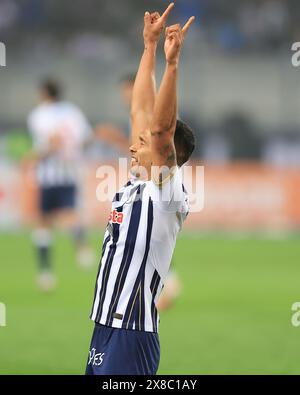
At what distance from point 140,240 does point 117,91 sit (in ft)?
78.5

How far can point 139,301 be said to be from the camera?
192 inches

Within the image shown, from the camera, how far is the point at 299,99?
90.0 ft

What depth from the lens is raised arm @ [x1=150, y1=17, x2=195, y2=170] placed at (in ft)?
14.9

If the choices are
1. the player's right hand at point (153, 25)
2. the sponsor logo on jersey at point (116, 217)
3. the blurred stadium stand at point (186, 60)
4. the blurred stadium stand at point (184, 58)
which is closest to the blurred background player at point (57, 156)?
the player's right hand at point (153, 25)

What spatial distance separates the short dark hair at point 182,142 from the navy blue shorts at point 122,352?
0.95m

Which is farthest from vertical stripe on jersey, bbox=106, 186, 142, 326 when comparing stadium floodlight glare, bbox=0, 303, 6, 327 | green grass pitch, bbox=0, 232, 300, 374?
stadium floodlight glare, bbox=0, 303, 6, 327

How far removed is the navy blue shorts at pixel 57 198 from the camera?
1411 centimetres

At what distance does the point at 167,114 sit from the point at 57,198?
1002 cm

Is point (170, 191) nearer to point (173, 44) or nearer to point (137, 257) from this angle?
point (137, 257)

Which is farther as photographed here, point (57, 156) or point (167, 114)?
point (57, 156)

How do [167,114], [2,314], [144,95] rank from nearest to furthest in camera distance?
[167,114], [144,95], [2,314]

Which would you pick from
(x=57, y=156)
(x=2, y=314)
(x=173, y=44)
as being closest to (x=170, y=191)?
(x=173, y=44)

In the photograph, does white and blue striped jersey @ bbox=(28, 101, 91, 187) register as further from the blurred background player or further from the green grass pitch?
the green grass pitch

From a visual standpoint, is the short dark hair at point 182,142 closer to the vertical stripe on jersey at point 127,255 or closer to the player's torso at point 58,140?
the vertical stripe on jersey at point 127,255
